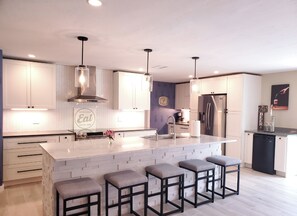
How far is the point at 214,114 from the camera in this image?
566 cm

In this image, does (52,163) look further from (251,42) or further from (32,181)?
(251,42)

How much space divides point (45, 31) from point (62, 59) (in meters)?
1.69

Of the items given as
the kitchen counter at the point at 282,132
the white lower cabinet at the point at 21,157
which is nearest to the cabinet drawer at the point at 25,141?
the white lower cabinet at the point at 21,157

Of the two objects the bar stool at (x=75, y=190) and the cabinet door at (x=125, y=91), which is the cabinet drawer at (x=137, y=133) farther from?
the bar stool at (x=75, y=190)

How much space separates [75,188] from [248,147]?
14.2 ft

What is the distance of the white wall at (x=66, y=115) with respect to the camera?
4.43 meters

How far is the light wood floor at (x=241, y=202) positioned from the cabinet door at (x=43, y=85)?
1584 millimetres

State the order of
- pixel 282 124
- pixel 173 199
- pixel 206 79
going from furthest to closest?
pixel 206 79
pixel 282 124
pixel 173 199

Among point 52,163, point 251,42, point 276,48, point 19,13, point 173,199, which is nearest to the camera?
point 19,13

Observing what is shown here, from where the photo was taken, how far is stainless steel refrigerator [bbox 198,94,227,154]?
553 centimetres

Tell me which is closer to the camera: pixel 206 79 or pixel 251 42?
pixel 251 42

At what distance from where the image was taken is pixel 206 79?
607 centimetres

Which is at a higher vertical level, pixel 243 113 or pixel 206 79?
pixel 206 79

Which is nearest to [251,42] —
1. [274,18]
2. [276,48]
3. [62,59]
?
[276,48]
